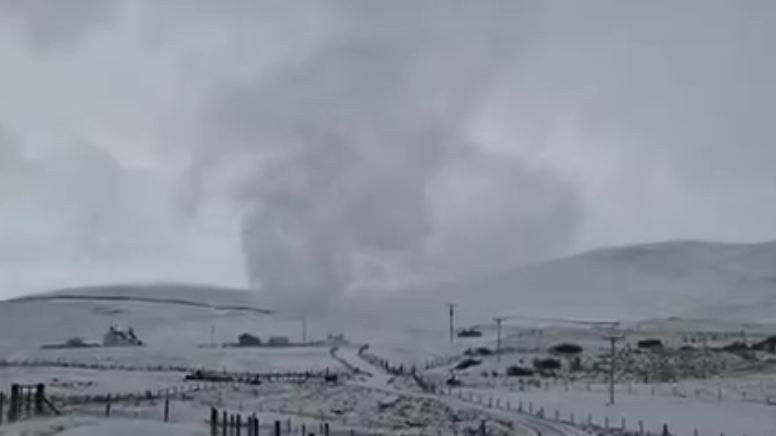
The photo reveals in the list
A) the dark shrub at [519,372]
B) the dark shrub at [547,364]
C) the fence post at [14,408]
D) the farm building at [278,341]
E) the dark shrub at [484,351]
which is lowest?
the fence post at [14,408]

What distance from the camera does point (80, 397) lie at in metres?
50.8

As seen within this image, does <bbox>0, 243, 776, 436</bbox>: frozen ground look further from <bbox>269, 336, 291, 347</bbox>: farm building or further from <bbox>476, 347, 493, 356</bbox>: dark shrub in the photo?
<bbox>269, 336, 291, 347</bbox>: farm building

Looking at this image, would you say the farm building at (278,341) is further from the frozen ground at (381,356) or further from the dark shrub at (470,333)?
the dark shrub at (470,333)

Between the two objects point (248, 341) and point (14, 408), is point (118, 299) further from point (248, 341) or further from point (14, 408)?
point (14, 408)

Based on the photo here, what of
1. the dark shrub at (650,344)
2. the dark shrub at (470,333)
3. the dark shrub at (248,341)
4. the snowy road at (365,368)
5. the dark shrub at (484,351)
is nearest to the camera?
the snowy road at (365,368)

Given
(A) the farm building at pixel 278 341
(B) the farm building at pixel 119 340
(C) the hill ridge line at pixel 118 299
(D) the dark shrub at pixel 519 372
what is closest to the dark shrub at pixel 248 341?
(A) the farm building at pixel 278 341

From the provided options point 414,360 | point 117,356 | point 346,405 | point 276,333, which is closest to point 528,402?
point 346,405

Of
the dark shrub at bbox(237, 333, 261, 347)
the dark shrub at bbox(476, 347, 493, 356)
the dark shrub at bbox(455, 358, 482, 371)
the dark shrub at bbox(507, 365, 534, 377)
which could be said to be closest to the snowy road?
the dark shrub at bbox(455, 358, 482, 371)

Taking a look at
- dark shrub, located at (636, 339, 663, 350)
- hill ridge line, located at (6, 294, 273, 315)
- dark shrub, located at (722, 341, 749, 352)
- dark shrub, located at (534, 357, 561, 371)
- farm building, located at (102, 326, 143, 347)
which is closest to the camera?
dark shrub, located at (534, 357, 561, 371)

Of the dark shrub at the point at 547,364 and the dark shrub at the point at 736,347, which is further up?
the dark shrub at the point at 736,347

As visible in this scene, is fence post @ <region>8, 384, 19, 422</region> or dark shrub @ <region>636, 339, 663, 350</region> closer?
fence post @ <region>8, 384, 19, 422</region>

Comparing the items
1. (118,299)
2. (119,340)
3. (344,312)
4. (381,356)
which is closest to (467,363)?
(381,356)

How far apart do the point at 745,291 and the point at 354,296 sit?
73052mm

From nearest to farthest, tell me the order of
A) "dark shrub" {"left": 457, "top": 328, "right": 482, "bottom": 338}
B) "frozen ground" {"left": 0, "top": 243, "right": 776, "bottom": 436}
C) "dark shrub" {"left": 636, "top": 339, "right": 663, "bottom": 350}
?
"frozen ground" {"left": 0, "top": 243, "right": 776, "bottom": 436} < "dark shrub" {"left": 636, "top": 339, "right": 663, "bottom": 350} < "dark shrub" {"left": 457, "top": 328, "right": 482, "bottom": 338}
